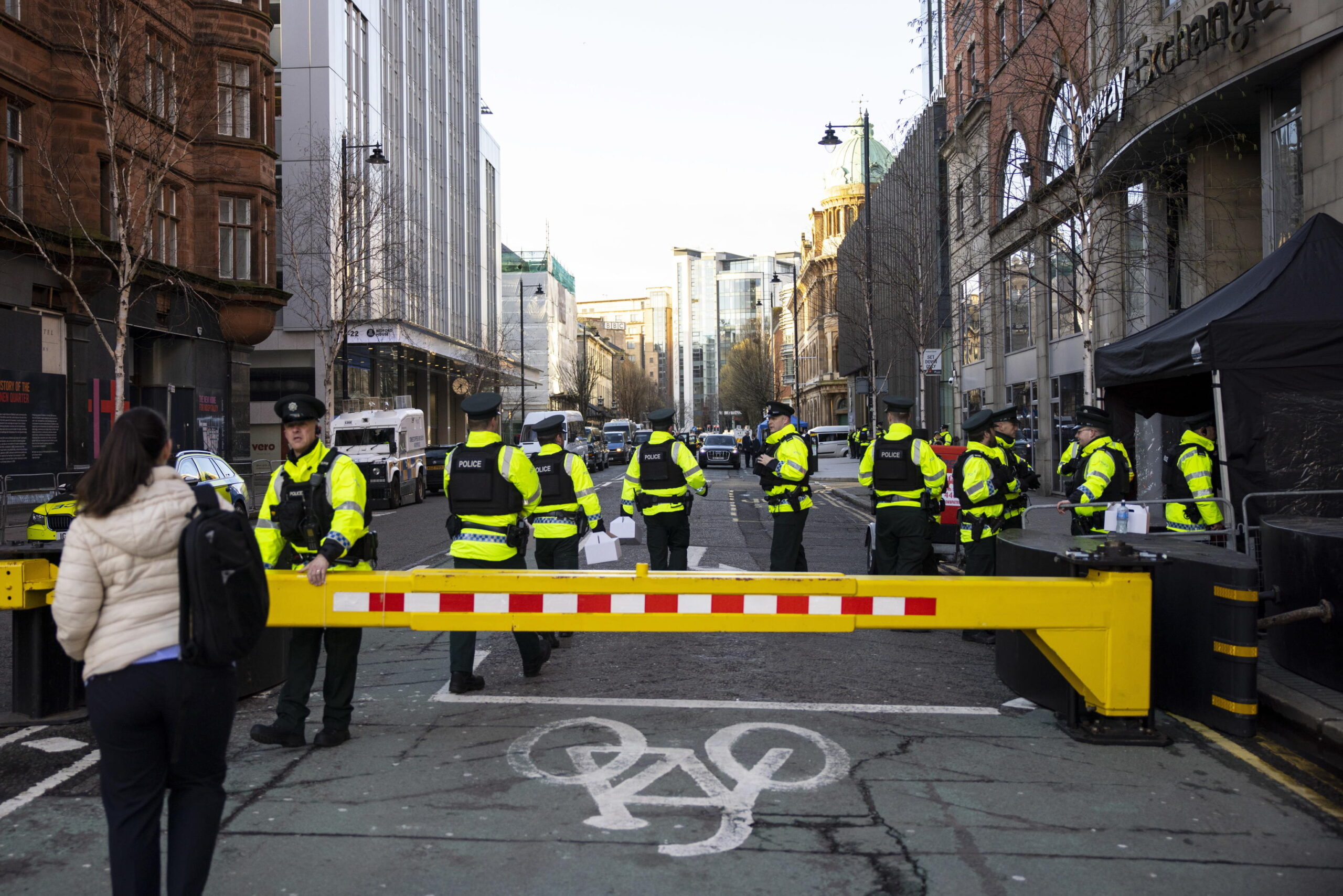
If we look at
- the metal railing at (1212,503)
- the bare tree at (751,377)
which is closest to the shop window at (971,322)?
the metal railing at (1212,503)

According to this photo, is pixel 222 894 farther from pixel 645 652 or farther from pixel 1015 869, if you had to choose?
pixel 645 652

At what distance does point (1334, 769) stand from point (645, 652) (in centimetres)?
456

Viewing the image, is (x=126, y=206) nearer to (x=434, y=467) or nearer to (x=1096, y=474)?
(x=434, y=467)

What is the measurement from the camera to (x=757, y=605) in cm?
548

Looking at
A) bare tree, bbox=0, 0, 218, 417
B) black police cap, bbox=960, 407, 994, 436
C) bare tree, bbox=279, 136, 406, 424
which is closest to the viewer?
black police cap, bbox=960, 407, 994, 436

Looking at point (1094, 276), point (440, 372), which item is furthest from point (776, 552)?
point (440, 372)

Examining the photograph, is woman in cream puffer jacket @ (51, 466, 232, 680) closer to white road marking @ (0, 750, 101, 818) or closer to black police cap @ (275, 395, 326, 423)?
white road marking @ (0, 750, 101, 818)

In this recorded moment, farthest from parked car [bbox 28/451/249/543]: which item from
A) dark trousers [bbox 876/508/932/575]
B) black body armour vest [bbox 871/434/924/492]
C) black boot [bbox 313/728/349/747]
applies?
dark trousers [bbox 876/508/932/575]

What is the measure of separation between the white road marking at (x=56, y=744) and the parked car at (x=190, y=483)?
3548mm

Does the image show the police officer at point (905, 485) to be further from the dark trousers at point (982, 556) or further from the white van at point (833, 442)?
the white van at point (833, 442)

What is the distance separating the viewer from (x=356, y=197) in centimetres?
3053

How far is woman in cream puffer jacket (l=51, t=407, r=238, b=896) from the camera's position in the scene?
10.4 ft

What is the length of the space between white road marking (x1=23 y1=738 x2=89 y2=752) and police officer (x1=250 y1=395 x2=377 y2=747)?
93 cm

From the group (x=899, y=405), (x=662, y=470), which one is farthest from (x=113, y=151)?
(x=899, y=405)
